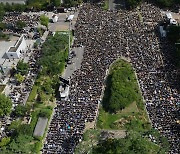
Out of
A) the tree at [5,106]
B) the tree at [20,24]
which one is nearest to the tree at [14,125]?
the tree at [5,106]

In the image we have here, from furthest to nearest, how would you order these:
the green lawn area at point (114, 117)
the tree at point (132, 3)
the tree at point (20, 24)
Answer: the tree at point (132, 3)
the tree at point (20, 24)
the green lawn area at point (114, 117)

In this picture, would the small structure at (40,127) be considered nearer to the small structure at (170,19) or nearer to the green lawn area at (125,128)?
the green lawn area at (125,128)

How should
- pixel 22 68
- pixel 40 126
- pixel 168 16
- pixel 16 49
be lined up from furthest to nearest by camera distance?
pixel 168 16 < pixel 16 49 < pixel 22 68 < pixel 40 126

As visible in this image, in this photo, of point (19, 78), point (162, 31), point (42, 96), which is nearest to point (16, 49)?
point (19, 78)

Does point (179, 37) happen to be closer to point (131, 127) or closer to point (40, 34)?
point (131, 127)

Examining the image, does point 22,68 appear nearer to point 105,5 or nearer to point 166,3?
point 105,5

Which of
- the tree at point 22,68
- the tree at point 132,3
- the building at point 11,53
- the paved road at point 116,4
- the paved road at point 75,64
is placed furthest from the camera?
the paved road at point 116,4
